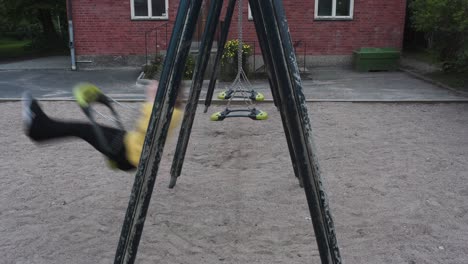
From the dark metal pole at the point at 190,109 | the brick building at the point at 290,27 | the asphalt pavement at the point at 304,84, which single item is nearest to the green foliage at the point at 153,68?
the asphalt pavement at the point at 304,84

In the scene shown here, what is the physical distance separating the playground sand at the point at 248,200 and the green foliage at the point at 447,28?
358cm

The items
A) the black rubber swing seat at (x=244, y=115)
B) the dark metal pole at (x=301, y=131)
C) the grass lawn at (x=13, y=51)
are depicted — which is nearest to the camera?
the dark metal pole at (x=301, y=131)

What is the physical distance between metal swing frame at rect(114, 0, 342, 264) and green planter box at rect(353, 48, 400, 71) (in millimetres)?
11646

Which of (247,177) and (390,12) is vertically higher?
(390,12)

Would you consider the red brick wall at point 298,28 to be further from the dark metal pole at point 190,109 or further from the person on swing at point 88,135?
→ the person on swing at point 88,135

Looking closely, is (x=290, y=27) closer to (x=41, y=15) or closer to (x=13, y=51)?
(x=13, y=51)

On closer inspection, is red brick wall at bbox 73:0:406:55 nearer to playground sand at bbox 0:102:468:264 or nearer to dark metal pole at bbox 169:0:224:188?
playground sand at bbox 0:102:468:264

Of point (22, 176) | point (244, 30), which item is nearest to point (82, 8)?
point (244, 30)

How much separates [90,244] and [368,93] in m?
7.83

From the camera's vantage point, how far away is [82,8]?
1420 cm

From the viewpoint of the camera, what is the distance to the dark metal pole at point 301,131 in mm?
2291

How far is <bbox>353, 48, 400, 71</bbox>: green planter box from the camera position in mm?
13617

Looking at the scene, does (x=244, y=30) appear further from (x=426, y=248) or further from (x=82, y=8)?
(x=426, y=248)

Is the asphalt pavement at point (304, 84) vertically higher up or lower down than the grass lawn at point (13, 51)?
higher up
